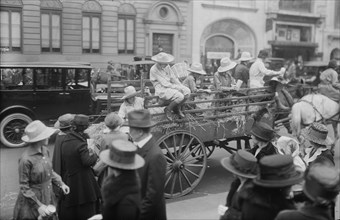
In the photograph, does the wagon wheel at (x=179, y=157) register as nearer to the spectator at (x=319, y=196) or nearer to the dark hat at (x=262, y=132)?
the dark hat at (x=262, y=132)

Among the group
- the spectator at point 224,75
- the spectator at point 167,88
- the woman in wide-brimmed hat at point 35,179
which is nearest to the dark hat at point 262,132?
the spectator at point 167,88

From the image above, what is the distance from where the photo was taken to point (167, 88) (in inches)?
237

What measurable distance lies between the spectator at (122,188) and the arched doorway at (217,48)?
16615 millimetres

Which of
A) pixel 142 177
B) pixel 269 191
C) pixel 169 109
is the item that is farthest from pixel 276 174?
pixel 169 109

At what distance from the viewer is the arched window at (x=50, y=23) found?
6.52 m

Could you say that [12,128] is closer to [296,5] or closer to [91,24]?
[91,24]

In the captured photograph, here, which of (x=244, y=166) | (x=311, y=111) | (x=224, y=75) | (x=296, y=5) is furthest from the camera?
(x=296, y=5)

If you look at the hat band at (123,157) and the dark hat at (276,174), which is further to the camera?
the hat band at (123,157)

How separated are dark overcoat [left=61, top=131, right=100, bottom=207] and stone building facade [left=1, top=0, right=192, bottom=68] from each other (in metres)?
2.75

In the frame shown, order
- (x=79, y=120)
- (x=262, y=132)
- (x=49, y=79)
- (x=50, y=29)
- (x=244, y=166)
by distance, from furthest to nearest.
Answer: (x=49, y=79) < (x=50, y=29) < (x=79, y=120) < (x=262, y=132) < (x=244, y=166)

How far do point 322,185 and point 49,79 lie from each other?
7835mm

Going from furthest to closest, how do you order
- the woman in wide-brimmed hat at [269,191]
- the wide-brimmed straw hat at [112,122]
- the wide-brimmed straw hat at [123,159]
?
1. the wide-brimmed straw hat at [112,122]
2. the wide-brimmed straw hat at [123,159]
3. the woman in wide-brimmed hat at [269,191]

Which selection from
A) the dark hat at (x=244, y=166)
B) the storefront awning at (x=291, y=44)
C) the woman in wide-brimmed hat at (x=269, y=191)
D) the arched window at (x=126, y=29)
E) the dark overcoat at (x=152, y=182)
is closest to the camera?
the woman in wide-brimmed hat at (x=269, y=191)

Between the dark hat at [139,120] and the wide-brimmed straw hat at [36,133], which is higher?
the dark hat at [139,120]
